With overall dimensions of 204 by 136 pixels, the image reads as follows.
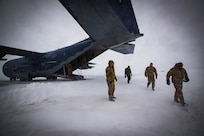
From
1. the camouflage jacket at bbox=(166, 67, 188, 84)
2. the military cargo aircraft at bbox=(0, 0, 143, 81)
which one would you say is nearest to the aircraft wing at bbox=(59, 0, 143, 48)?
the military cargo aircraft at bbox=(0, 0, 143, 81)

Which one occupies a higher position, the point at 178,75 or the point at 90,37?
the point at 90,37

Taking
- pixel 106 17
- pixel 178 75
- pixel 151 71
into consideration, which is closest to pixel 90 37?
pixel 106 17

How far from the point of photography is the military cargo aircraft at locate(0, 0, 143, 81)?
5.86m

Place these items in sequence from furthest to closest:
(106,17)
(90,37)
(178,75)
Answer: (90,37)
(106,17)
(178,75)

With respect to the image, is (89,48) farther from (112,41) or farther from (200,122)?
(200,122)

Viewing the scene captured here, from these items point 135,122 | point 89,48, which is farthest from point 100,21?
point 135,122

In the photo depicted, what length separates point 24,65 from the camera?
47.7 ft

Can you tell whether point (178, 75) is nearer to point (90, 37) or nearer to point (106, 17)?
point (106, 17)

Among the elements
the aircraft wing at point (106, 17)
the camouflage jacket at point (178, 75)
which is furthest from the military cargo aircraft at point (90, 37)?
the camouflage jacket at point (178, 75)

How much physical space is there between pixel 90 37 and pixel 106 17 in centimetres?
362

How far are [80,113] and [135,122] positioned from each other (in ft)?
5.56

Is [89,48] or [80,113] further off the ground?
[89,48]

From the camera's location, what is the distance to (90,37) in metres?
9.86

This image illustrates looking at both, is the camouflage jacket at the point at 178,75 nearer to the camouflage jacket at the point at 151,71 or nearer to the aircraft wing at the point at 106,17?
the camouflage jacket at the point at 151,71
